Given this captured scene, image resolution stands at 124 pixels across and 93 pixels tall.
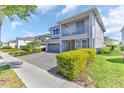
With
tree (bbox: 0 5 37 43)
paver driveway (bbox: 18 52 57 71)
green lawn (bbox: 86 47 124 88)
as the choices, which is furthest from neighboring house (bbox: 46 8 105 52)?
green lawn (bbox: 86 47 124 88)

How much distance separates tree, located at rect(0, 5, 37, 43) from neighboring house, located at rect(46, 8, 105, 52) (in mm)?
6907

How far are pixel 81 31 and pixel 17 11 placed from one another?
969cm

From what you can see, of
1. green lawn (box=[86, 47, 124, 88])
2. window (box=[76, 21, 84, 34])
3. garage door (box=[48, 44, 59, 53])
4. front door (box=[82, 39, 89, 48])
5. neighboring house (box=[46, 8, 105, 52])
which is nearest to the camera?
green lawn (box=[86, 47, 124, 88])

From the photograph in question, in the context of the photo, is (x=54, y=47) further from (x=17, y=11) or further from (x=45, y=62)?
(x=17, y=11)

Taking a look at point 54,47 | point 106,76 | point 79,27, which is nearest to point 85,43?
point 79,27

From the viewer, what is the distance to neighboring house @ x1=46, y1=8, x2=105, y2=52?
643 inches

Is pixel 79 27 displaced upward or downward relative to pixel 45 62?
upward

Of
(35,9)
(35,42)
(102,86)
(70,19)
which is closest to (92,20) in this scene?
(70,19)

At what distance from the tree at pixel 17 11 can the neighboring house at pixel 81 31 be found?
22.7 ft

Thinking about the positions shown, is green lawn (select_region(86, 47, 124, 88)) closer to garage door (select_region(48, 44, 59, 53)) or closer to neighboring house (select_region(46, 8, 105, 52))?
neighboring house (select_region(46, 8, 105, 52))

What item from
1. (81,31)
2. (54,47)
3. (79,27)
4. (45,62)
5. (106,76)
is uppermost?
(79,27)

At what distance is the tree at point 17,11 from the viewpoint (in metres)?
9.65

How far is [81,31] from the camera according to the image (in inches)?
728

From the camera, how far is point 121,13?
11.7 meters
